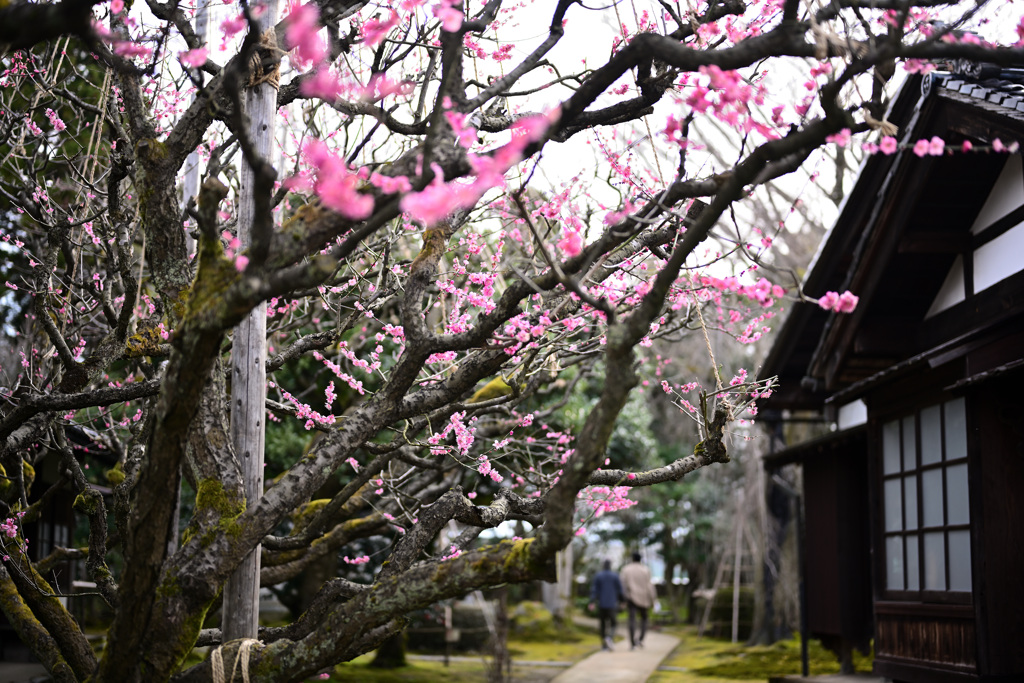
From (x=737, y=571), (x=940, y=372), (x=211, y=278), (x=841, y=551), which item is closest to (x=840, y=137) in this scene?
(x=211, y=278)

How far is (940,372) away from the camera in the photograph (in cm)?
697

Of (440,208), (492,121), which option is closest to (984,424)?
(492,121)

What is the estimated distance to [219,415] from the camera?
393 cm

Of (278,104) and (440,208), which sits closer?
(440,208)

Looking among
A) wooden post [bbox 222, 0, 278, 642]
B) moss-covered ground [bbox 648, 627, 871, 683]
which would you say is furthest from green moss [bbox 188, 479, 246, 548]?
moss-covered ground [bbox 648, 627, 871, 683]

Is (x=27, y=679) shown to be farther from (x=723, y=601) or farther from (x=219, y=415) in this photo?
(x=723, y=601)

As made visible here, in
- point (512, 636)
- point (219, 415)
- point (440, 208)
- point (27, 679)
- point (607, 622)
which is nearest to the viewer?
point (440, 208)

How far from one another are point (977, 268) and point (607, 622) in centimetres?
1097

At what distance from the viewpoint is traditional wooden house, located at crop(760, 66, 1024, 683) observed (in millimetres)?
6094

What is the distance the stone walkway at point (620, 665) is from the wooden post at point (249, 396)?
834 centimetres

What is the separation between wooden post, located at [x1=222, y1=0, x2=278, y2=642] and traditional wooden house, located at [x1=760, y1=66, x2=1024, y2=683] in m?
4.53

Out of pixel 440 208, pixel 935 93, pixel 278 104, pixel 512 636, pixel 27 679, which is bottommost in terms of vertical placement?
pixel 512 636

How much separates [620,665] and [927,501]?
7476mm

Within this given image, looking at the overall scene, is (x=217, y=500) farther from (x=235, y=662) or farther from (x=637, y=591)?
(x=637, y=591)
